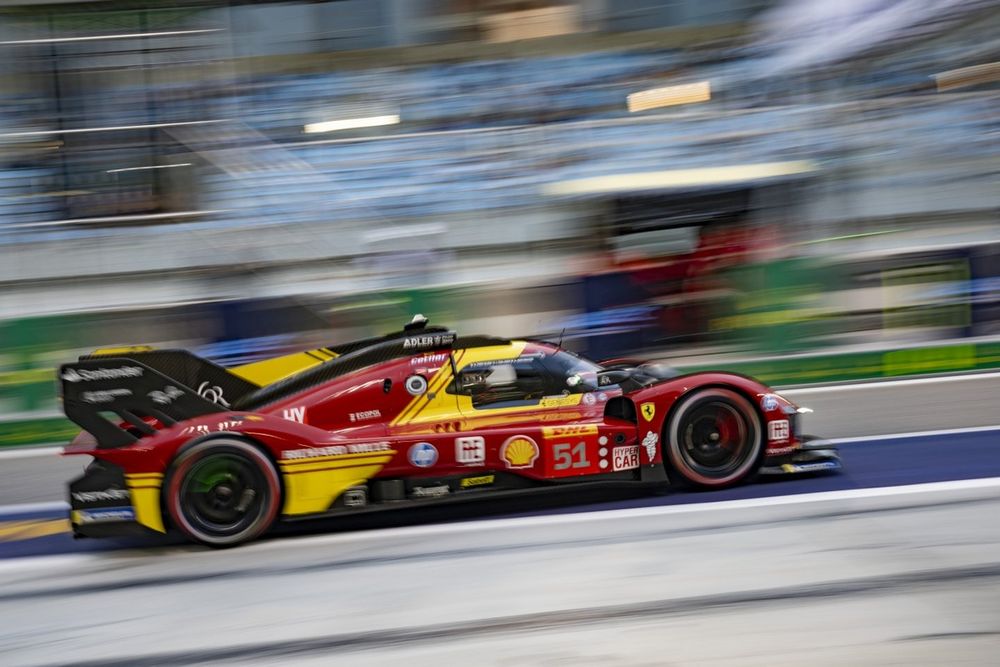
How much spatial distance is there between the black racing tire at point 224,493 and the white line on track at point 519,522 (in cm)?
13

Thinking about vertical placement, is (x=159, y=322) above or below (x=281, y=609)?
above

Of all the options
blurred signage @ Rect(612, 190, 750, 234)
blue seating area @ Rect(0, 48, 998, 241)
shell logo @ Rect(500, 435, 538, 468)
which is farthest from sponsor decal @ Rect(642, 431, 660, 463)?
blue seating area @ Rect(0, 48, 998, 241)

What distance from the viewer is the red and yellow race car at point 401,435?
5.69 metres

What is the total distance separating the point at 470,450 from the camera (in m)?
5.87

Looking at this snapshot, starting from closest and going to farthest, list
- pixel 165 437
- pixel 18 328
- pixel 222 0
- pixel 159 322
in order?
pixel 165 437, pixel 18 328, pixel 159 322, pixel 222 0

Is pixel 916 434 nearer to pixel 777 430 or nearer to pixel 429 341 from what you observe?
pixel 777 430

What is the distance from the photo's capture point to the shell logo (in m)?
5.89

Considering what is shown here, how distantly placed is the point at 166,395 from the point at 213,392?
2.49ft

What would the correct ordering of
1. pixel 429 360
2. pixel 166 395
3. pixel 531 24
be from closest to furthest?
1. pixel 166 395
2. pixel 429 360
3. pixel 531 24

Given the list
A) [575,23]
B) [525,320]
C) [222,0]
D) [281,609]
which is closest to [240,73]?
[222,0]

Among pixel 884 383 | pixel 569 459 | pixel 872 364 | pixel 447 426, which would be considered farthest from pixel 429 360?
pixel 872 364

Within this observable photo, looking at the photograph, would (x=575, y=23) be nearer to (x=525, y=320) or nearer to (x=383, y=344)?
(x=525, y=320)

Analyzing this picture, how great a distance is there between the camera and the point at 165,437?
225 inches

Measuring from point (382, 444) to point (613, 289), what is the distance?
17.0 feet
